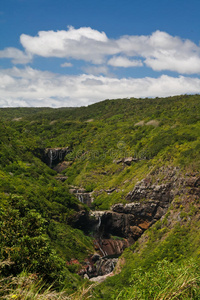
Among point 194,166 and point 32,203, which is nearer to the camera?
point 32,203

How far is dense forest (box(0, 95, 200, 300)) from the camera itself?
18.0 meters

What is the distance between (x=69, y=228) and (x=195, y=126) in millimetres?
55624

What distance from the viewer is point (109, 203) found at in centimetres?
8625

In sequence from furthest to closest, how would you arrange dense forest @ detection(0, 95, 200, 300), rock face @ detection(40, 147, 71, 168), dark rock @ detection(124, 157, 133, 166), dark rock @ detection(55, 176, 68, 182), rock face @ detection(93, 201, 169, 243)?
rock face @ detection(40, 147, 71, 168) → dark rock @ detection(55, 176, 68, 182) → dark rock @ detection(124, 157, 133, 166) → rock face @ detection(93, 201, 169, 243) → dense forest @ detection(0, 95, 200, 300)

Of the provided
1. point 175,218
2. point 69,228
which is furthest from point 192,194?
point 69,228

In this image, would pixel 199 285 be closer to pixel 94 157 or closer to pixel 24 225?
pixel 24 225

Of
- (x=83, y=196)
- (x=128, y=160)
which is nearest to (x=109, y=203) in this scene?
(x=83, y=196)

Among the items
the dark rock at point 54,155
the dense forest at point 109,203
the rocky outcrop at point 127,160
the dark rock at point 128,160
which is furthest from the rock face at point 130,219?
the dark rock at point 54,155

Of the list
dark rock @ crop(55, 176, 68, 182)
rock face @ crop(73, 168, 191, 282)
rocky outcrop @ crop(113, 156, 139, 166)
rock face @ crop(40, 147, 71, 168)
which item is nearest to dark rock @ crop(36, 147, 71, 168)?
rock face @ crop(40, 147, 71, 168)

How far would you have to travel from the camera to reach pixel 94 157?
121 meters

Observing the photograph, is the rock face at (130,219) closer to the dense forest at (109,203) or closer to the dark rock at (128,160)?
the dense forest at (109,203)

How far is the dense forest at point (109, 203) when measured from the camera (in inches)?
710

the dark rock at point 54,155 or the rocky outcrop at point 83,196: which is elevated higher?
the dark rock at point 54,155

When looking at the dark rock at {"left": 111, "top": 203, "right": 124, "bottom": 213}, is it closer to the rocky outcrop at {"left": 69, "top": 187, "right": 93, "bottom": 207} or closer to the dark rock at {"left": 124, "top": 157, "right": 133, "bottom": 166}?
the rocky outcrop at {"left": 69, "top": 187, "right": 93, "bottom": 207}
